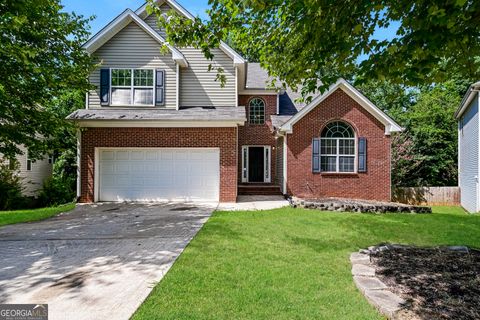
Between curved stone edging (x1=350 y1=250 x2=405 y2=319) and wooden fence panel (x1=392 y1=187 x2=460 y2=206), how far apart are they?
1325 cm

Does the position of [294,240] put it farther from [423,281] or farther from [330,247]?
[423,281]

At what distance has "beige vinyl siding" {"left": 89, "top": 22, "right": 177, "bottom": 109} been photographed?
42.0ft

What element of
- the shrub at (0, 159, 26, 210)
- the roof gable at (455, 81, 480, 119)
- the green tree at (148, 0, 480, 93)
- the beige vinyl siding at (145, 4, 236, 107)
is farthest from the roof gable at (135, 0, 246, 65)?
the shrub at (0, 159, 26, 210)

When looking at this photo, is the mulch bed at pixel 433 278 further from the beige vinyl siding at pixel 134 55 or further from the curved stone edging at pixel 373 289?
the beige vinyl siding at pixel 134 55

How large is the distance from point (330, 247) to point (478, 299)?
2.66 metres

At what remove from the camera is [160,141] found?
40.6ft

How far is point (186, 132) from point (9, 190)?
10132mm

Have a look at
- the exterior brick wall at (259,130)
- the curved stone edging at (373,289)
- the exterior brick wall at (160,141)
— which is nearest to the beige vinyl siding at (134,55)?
the exterior brick wall at (160,141)

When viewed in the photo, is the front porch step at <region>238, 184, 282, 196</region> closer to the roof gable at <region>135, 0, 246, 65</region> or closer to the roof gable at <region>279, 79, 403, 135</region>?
the roof gable at <region>279, 79, 403, 135</region>

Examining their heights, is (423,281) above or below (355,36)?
below

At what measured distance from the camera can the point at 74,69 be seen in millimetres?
10422

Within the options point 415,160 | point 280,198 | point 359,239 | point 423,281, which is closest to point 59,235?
point 359,239

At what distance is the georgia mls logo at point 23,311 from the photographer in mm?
3309

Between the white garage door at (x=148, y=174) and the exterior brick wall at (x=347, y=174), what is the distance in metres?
4.29
